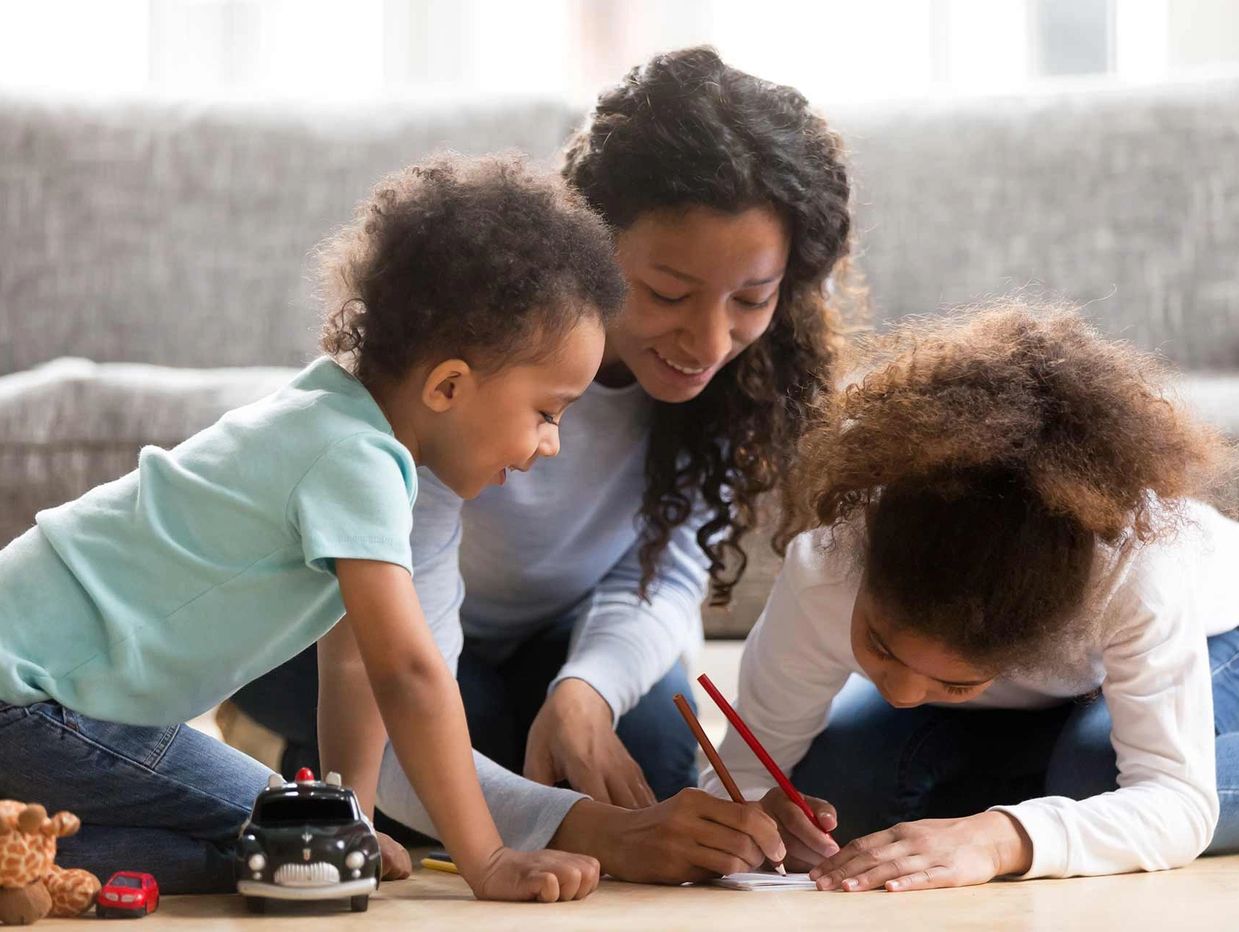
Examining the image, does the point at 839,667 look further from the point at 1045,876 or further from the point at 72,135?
the point at 72,135

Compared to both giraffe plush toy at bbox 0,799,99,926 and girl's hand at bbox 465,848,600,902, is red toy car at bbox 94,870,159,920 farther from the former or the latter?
girl's hand at bbox 465,848,600,902

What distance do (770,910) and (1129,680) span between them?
1.13ft

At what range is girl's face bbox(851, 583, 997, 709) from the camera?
113 centimetres

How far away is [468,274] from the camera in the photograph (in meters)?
1.11

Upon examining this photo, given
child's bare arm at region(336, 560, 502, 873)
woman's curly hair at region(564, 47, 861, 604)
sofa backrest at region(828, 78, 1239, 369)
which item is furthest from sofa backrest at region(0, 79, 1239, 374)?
child's bare arm at region(336, 560, 502, 873)

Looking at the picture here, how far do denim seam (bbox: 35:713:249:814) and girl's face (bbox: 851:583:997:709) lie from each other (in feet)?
1.51

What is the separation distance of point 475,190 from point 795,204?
315 millimetres

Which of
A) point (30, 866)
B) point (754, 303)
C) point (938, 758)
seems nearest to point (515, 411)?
point (754, 303)

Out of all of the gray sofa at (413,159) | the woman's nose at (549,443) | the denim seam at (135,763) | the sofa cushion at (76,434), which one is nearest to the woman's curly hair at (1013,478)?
the woman's nose at (549,443)

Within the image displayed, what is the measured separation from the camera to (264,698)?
4.81 feet

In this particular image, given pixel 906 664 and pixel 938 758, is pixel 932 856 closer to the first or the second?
pixel 906 664

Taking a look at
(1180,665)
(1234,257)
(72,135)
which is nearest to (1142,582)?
(1180,665)

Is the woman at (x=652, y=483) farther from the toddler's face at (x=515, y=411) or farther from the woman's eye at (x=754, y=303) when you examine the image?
the toddler's face at (x=515, y=411)

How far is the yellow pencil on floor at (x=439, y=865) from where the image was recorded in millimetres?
1213
